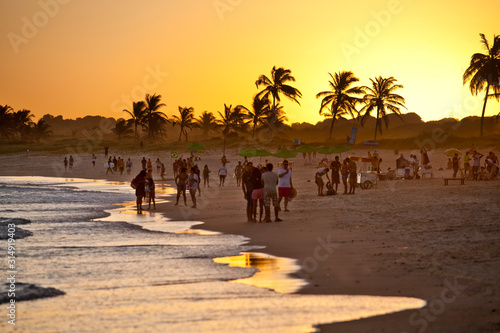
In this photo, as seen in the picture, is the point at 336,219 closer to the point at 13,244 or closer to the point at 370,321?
the point at 13,244

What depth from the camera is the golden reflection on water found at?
847 cm

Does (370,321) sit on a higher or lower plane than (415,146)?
lower

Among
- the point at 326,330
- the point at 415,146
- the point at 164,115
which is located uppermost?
the point at 164,115

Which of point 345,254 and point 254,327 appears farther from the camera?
point 345,254

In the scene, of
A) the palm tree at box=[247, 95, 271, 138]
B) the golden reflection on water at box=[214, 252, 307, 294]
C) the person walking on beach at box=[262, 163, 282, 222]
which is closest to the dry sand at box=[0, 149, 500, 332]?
the golden reflection on water at box=[214, 252, 307, 294]

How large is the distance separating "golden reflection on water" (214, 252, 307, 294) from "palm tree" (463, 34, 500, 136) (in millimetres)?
52788

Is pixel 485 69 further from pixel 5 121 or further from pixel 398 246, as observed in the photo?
pixel 5 121

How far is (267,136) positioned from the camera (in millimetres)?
87625

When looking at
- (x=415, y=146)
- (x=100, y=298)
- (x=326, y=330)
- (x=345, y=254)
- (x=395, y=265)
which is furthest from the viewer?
(x=415, y=146)

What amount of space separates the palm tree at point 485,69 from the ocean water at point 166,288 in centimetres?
5015

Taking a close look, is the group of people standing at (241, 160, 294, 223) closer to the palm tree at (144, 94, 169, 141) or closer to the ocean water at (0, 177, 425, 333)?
the ocean water at (0, 177, 425, 333)

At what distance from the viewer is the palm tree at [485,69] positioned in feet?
190

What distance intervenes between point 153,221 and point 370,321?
513 inches

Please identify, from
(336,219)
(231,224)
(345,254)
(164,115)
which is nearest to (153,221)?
(231,224)
